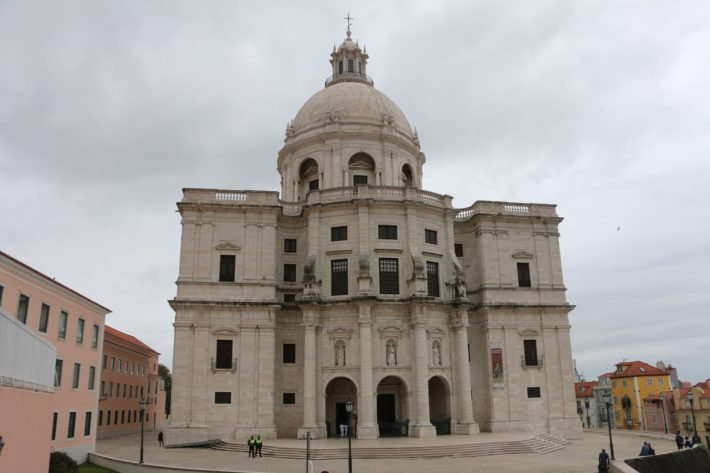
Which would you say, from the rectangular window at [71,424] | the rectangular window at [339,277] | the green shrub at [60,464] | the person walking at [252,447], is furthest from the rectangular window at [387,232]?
the green shrub at [60,464]

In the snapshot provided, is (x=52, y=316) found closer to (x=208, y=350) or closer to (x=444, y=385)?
(x=208, y=350)

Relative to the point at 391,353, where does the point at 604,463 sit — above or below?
below

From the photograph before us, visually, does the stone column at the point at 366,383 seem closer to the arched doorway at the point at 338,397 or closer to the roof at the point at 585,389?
the arched doorway at the point at 338,397

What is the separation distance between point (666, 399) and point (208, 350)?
178 feet

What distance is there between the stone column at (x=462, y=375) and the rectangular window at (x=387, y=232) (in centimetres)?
713

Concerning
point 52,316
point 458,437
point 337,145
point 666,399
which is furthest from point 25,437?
point 666,399

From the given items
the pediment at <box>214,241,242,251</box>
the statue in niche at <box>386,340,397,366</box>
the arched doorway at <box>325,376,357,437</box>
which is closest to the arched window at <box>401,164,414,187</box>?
the statue in niche at <box>386,340,397,366</box>

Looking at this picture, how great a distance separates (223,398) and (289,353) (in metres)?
5.72

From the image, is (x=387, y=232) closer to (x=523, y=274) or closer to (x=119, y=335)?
Answer: (x=523, y=274)

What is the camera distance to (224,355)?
4091cm

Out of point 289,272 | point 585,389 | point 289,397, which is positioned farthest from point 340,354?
point 585,389

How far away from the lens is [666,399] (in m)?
67.1

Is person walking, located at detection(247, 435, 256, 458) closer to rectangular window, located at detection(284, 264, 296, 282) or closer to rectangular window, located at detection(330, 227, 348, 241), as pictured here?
rectangular window, located at detection(284, 264, 296, 282)

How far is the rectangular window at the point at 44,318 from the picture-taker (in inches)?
1180
